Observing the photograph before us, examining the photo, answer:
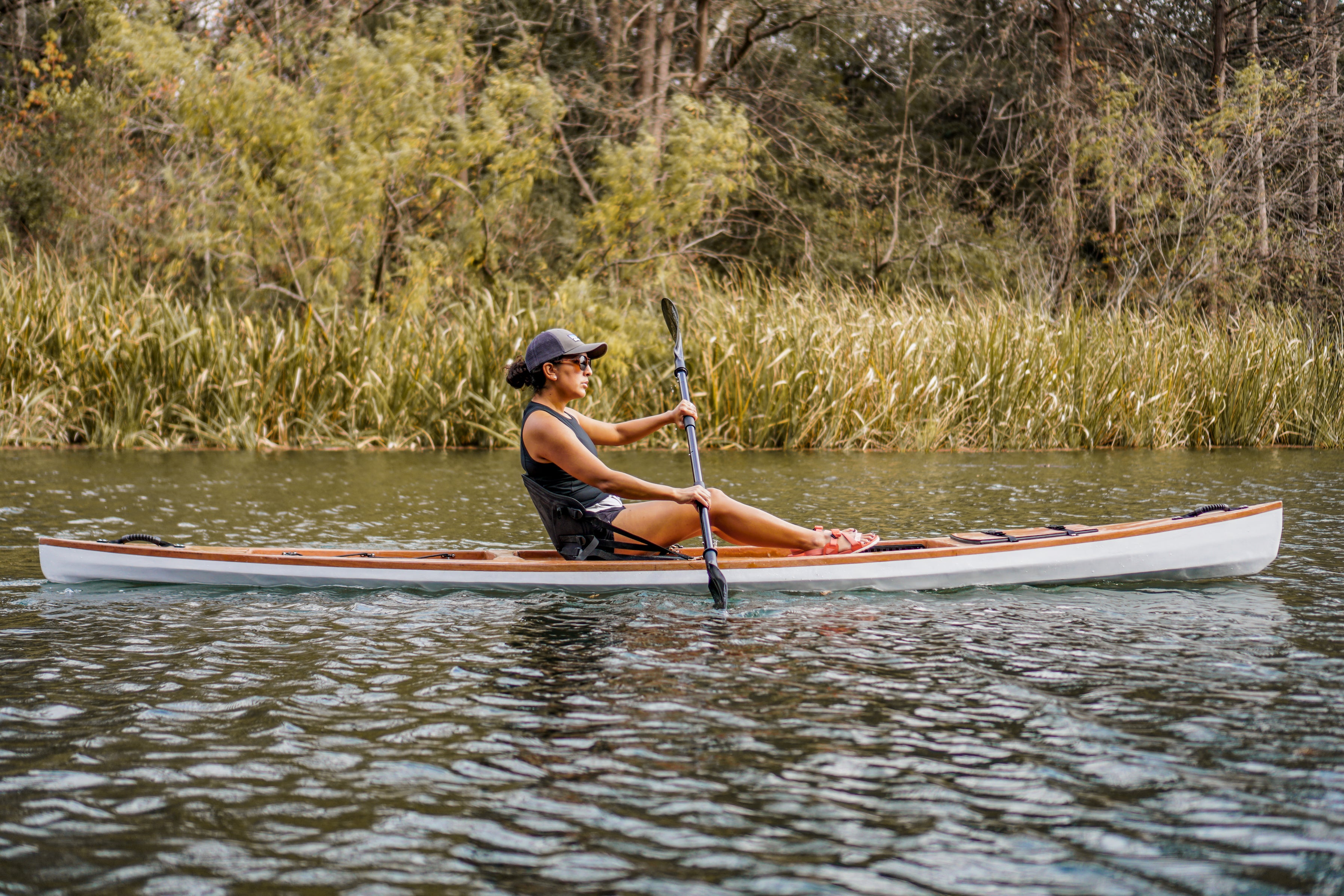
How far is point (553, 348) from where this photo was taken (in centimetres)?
602

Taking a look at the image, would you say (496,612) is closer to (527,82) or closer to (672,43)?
(527,82)

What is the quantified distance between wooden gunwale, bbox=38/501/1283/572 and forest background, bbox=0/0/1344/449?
317 inches

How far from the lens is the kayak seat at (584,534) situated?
20.3 feet

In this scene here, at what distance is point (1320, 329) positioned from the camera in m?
18.4

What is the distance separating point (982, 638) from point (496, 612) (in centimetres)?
218

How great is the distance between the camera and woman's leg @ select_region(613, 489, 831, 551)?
616cm

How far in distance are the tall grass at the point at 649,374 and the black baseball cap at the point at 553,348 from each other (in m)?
8.24

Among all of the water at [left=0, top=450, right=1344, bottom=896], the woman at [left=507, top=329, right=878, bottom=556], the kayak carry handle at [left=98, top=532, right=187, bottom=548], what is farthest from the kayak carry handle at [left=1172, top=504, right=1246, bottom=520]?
the kayak carry handle at [left=98, top=532, right=187, bottom=548]

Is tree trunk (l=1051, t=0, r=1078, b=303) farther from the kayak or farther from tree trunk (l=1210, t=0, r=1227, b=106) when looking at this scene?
the kayak

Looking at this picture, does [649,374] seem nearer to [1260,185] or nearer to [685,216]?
[685,216]

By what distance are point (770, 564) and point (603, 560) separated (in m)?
0.81

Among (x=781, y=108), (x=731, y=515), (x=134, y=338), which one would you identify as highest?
(x=781, y=108)

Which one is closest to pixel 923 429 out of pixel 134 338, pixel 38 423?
pixel 134 338

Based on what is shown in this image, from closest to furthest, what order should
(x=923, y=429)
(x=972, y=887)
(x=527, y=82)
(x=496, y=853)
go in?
(x=972, y=887) < (x=496, y=853) < (x=923, y=429) < (x=527, y=82)
